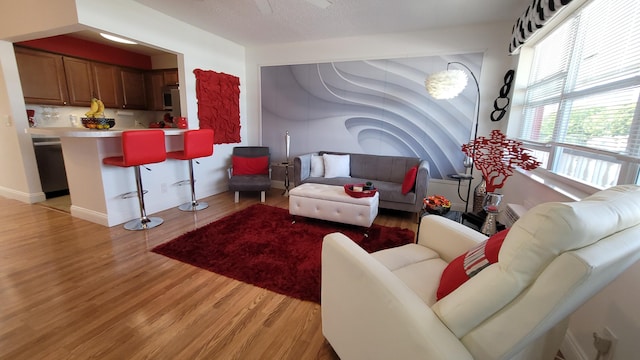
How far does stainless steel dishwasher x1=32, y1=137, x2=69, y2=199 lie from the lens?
388 centimetres

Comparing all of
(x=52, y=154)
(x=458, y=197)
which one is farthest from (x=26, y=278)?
(x=458, y=197)

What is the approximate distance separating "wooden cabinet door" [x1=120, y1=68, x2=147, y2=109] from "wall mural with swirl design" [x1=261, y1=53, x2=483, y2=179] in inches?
105

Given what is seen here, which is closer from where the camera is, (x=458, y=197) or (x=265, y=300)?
(x=265, y=300)

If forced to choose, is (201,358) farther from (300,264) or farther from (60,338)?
(300,264)

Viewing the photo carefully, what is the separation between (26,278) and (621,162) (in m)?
4.12

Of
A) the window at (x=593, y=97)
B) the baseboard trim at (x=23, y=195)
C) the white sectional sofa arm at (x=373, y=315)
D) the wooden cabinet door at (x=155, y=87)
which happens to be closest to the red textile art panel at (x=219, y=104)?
the wooden cabinet door at (x=155, y=87)

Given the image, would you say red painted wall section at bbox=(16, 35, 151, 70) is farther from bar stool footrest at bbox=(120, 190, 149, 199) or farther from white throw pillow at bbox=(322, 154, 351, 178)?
white throw pillow at bbox=(322, 154, 351, 178)

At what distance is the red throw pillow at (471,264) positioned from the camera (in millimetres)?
950

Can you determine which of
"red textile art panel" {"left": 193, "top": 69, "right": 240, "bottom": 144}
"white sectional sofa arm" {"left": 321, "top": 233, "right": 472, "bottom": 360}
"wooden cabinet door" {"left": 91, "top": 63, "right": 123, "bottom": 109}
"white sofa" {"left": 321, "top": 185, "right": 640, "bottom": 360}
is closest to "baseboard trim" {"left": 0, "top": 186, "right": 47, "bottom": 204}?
"wooden cabinet door" {"left": 91, "top": 63, "right": 123, "bottom": 109}

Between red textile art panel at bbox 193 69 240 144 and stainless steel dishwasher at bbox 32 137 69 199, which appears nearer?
stainless steel dishwasher at bbox 32 137 69 199

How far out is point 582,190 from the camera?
1.77m

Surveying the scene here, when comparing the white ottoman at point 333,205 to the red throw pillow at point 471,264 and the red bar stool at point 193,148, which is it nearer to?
the red bar stool at point 193,148

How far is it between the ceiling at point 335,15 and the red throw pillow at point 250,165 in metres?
1.92

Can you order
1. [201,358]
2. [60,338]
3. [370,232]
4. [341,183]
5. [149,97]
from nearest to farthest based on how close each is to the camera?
[201,358], [60,338], [370,232], [341,183], [149,97]
